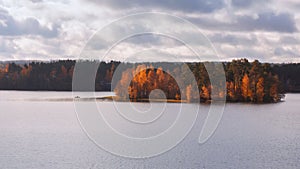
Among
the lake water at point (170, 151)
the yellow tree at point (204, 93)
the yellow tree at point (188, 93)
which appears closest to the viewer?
the lake water at point (170, 151)

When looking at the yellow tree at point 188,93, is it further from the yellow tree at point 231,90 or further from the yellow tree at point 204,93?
the yellow tree at point 231,90

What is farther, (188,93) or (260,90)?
(260,90)

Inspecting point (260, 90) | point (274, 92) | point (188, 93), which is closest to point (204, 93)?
point (188, 93)

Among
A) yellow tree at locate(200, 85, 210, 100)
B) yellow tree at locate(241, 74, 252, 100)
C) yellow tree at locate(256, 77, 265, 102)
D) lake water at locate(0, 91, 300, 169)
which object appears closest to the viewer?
lake water at locate(0, 91, 300, 169)

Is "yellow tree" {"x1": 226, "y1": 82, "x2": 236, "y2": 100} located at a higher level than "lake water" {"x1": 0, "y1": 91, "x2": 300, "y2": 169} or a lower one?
higher

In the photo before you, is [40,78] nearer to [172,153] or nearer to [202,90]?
[202,90]

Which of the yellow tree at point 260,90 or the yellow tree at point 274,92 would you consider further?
the yellow tree at point 274,92

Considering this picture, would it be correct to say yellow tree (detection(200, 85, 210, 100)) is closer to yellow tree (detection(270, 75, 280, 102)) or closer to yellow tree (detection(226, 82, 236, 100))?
yellow tree (detection(226, 82, 236, 100))

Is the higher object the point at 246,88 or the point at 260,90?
the point at 246,88

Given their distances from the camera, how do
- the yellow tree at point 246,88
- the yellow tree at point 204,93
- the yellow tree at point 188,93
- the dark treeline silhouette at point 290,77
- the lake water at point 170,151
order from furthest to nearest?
the dark treeline silhouette at point 290,77 → the yellow tree at point 246,88 → the yellow tree at point 204,93 → the yellow tree at point 188,93 → the lake water at point 170,151

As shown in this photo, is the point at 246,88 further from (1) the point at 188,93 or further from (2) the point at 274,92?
(1) the point at 188,93

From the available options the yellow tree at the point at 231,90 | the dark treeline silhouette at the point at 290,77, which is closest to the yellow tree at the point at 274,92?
the yellow tree at the point at 231,90

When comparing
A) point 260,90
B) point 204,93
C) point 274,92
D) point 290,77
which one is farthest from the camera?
point 290,77

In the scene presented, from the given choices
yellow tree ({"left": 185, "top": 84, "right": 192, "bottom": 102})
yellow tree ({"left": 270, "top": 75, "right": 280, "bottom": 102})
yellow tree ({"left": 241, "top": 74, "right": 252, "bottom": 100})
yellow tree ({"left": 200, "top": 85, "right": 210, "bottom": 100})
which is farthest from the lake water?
yellow tree ({"left": 270, "top": 75, "right": 280, "bottom": 102})
